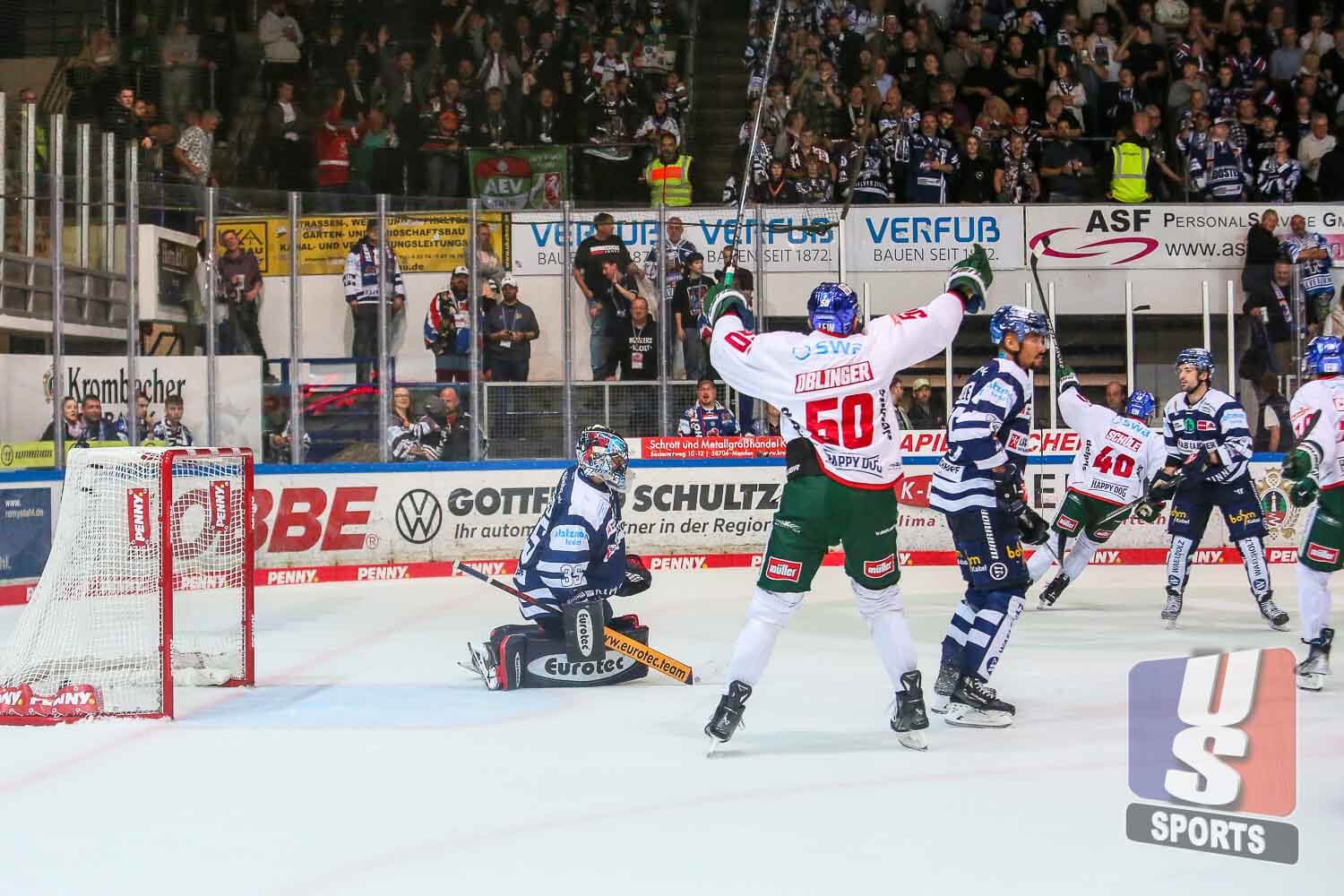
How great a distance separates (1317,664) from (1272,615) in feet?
7.12

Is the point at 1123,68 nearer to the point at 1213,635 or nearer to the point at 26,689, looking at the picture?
the point at 1213,635

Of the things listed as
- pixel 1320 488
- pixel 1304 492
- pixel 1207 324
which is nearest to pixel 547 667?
pixel 1304 492

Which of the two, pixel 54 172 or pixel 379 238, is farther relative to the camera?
pixel 379 238

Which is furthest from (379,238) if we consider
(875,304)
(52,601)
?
(52,601)

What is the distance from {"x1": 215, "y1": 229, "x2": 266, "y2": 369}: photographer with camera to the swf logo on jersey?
9.37m

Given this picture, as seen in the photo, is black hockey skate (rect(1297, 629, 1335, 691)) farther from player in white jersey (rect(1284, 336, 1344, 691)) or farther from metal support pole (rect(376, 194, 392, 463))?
metal support pole (rect(376, 194, 392, 463))

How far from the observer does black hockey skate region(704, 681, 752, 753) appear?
5168 mm

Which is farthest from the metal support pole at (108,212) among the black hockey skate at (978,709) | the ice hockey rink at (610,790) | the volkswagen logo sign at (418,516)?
the black hockey skate at (978,709)

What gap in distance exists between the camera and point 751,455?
1244 centimetres

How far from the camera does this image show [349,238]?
11.7 metres

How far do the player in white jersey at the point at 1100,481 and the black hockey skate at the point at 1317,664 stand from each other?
2929 mm

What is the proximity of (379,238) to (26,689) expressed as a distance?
6373 millimetres

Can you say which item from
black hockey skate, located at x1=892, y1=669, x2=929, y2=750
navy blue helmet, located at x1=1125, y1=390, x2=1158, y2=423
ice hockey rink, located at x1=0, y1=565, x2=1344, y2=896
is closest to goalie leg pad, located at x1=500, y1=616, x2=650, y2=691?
ice hockey rink, located at x1=0, y1=565, x2=1344, y2=896

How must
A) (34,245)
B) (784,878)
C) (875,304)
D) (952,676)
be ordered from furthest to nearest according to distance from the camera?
1. (875,304)
2. (34,245)
3. (952,676)
4. (784,878)
